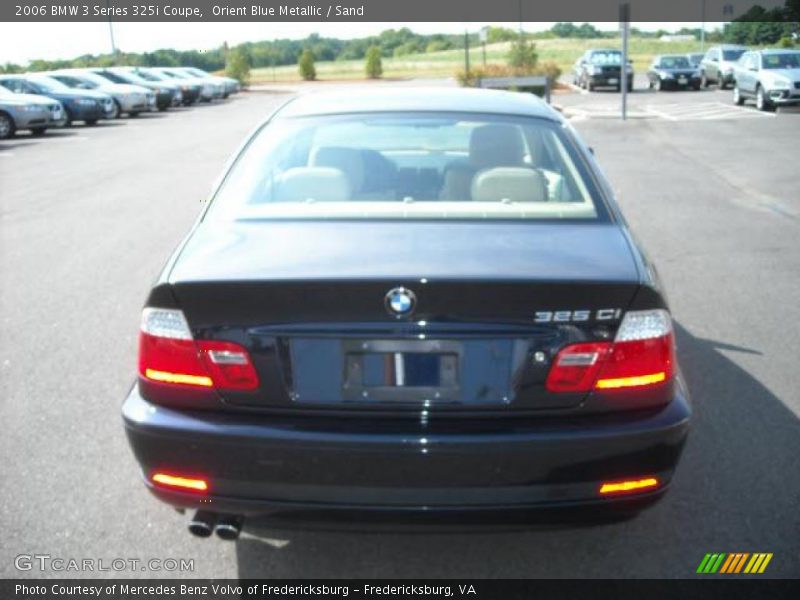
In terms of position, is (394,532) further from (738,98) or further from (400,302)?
(738,98)

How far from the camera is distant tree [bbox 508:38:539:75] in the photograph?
1348 inches

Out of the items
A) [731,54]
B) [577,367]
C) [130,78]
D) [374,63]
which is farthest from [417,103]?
[374,63]

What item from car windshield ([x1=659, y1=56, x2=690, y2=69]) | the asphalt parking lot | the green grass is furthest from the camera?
the green grass

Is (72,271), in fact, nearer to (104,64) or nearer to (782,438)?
(782,438)

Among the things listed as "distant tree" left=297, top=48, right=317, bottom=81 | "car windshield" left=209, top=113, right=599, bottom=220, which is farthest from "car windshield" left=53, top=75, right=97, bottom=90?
"distant tree" left=297, top=48, right=317, bottom=81

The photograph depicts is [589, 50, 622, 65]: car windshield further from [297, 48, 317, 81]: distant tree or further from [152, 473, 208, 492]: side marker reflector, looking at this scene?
[152, 473, 208, 492]: side marker reflector

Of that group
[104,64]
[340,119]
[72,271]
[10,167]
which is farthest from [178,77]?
[340,119]

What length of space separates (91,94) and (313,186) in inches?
1019

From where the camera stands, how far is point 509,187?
3.56 m

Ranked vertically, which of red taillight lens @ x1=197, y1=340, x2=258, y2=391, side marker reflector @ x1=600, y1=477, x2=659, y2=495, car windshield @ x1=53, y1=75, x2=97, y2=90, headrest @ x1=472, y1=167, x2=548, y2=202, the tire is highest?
headrest @ x1=472, y1=167, x2=548, y2=202

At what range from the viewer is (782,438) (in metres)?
4.17

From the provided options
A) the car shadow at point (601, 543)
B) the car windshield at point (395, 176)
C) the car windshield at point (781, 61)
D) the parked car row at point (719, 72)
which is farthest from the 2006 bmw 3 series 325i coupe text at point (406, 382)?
the car windshield at point (781, 61)

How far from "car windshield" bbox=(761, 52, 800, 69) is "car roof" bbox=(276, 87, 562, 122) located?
23076mm

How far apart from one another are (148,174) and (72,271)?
24.2 ft
